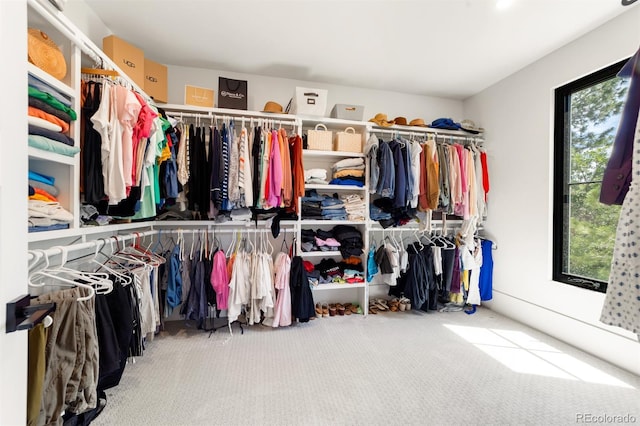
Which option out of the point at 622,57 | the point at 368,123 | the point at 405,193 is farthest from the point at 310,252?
the point at 622,57

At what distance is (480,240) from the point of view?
10.3 ft

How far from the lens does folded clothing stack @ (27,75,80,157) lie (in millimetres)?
1114

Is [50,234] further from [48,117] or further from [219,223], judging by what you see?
[219,223]

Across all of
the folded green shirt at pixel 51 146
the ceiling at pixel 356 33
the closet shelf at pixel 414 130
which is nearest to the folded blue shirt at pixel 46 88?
the folded green shirt at pixel 51 146

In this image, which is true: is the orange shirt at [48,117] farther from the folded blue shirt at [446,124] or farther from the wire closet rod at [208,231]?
the folded blue shirt at [446,124]

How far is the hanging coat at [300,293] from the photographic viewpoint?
8.48ft

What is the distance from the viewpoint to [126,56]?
6.66ft

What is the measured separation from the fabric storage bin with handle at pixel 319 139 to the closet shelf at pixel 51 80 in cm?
189

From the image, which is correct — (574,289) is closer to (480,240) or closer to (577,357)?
(577,357)

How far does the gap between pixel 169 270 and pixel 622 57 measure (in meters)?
4.15

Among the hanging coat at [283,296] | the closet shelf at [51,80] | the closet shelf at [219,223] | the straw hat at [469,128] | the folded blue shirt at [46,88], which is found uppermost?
the straw hat at [469,128]

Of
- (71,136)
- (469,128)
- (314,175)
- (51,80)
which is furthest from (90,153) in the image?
(469,128)

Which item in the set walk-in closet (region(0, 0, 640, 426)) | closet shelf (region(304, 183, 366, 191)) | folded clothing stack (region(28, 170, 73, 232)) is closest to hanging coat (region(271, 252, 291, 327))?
walk-in closet (region(0, 0, 640, 426))

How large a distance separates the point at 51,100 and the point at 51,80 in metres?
0.11
